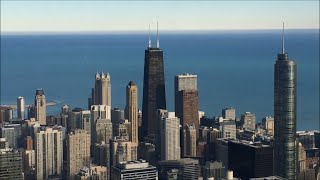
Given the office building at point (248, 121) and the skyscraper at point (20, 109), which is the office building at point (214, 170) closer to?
the office building at point (248, 121)

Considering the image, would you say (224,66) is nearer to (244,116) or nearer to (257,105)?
(257,105)

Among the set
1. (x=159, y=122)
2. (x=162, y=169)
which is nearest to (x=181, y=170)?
(x=162, y=169)

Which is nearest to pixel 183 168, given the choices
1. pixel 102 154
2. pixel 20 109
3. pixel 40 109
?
pixel 102 154

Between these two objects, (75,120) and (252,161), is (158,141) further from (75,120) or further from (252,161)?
(252,161)

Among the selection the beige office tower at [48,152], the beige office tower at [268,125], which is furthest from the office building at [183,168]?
the beige office tower at [268,125]

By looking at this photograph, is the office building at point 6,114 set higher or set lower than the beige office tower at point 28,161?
higher
